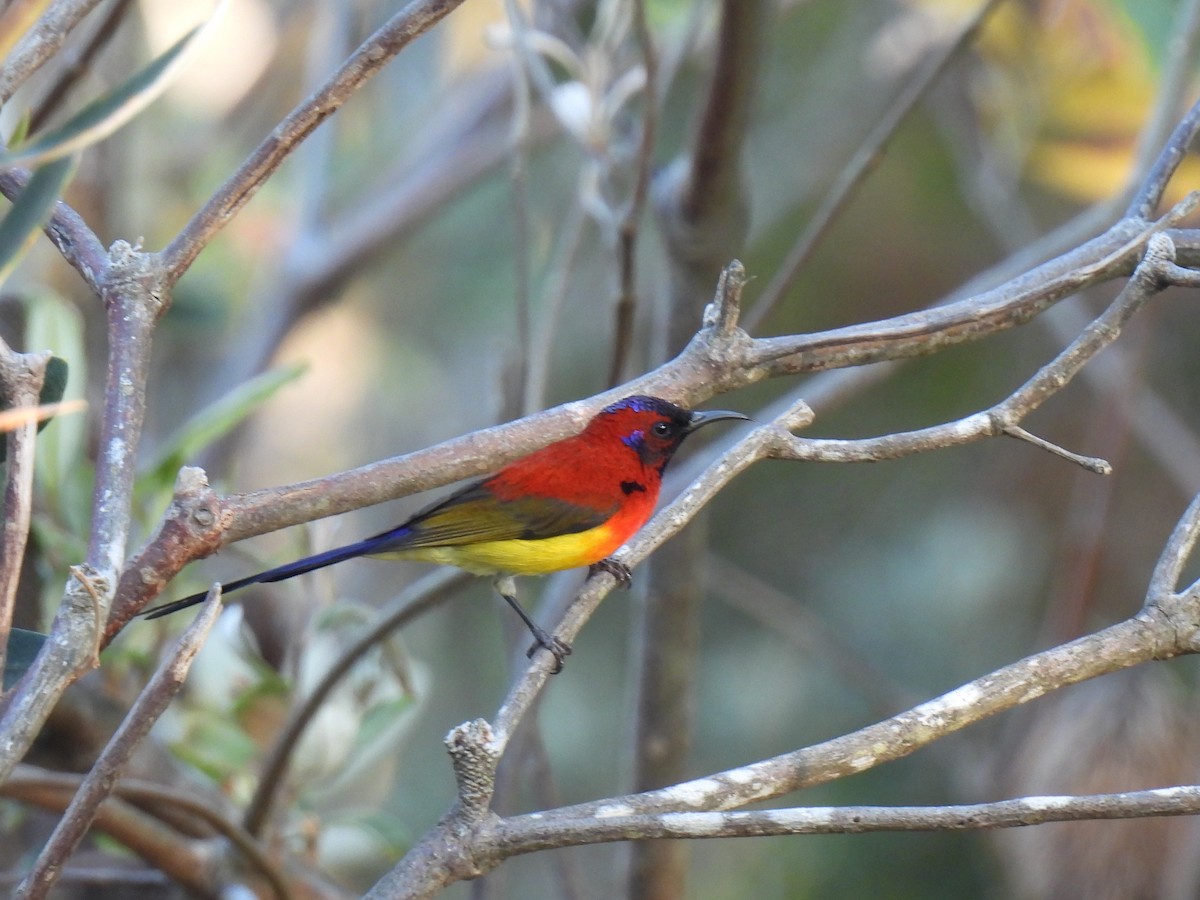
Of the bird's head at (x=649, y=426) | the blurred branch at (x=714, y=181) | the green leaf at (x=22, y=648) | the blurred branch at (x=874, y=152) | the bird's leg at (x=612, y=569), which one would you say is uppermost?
the blurred branch at (x=874, y=152)

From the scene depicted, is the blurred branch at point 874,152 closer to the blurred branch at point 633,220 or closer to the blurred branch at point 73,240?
the blurred branch at point 633,220

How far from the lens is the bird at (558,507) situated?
125 inches

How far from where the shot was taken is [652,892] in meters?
3.24

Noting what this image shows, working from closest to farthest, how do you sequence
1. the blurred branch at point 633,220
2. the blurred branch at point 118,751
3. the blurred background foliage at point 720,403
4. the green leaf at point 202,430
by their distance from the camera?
the blurred branch at point 118,751 < the blurred branch at point 633,220 < the green leaf at point 202,430 < the blurred background foliage at point 720,403

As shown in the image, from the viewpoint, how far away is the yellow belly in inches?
126

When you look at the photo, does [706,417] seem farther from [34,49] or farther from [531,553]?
[34,49]

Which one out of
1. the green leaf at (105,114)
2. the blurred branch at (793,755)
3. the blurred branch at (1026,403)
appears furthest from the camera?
the blurred branch at (1026,403)

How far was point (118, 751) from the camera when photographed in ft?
4.81

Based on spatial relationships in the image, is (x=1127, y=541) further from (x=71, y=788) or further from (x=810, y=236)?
(x=71, y=788)

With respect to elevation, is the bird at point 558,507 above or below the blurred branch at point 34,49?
above

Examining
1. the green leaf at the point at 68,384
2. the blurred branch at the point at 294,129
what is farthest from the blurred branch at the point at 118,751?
the green leaf at the point at 68,384

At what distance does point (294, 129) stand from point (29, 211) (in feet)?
1.67

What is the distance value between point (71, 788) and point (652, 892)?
1502mm

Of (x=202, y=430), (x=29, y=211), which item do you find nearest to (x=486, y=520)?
(x=202, y=430)
